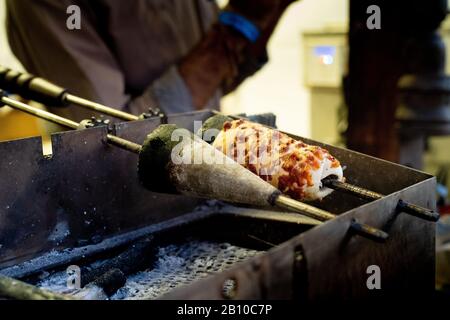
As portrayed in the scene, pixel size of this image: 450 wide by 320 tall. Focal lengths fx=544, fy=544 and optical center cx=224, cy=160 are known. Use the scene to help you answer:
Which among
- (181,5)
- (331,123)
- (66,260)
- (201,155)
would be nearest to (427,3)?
(181,5)

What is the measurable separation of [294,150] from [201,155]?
231mm

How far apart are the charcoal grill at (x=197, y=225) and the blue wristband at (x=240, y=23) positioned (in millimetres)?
1002

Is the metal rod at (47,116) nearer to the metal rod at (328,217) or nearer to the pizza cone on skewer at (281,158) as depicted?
the pizza cone on skewer at (281,158)

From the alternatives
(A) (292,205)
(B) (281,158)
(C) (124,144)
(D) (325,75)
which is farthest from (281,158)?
(D) (325,75)

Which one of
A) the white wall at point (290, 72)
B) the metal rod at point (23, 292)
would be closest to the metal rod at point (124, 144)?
the metal rod at point (23, 292)

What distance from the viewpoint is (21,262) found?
4.33 ft

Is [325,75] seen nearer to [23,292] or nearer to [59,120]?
[59,120]

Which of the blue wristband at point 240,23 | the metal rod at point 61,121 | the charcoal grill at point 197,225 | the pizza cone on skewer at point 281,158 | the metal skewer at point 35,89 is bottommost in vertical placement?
the charcoal grill at point 197,225

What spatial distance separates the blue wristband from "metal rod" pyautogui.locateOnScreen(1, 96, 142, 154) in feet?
4.05

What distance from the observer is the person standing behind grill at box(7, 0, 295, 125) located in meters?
2.46

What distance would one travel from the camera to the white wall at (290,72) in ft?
18.3

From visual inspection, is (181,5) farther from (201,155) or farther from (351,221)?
(351,221)

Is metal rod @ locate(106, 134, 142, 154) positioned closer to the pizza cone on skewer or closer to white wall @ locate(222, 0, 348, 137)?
the pizza cone on skewer

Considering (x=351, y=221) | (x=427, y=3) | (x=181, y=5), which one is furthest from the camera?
(x=181, y=5)
